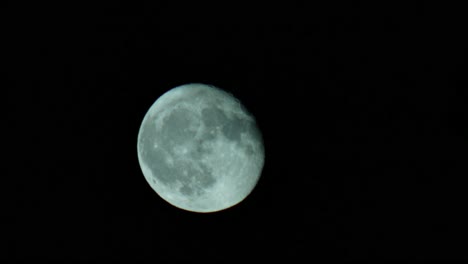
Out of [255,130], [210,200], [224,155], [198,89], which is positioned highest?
[198,89]

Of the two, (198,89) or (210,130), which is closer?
Answer: (210,130)

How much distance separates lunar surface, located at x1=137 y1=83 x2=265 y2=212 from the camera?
2.96 metres

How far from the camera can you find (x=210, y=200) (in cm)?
313

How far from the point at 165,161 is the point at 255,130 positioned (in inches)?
31.8

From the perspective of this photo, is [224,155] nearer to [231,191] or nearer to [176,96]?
[231,191]

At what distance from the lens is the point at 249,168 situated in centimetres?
316

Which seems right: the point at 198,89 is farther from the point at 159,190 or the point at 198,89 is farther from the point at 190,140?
the point at 159,190

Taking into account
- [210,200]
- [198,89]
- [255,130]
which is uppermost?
[198,89]

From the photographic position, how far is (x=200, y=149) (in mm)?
2943

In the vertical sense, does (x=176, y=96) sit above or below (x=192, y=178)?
above

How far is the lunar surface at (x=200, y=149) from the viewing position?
2965 mm

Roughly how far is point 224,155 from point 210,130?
0.23 meters

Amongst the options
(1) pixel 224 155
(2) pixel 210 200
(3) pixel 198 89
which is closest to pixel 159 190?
(2) pixel 210 200

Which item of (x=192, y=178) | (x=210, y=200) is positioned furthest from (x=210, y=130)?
(x=210, y=200)
